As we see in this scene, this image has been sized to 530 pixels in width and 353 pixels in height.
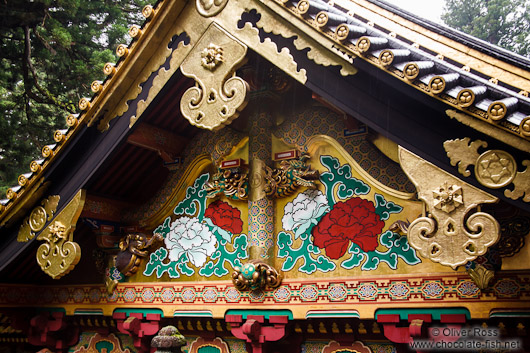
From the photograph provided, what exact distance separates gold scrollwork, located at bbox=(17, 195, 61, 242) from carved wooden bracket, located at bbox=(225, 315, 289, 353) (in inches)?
104

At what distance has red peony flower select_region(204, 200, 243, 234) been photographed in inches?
235

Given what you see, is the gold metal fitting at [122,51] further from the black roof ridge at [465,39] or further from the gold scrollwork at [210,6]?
the black roof ridge at [465,39]

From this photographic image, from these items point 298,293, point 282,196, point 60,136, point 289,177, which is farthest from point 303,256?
point 60,136

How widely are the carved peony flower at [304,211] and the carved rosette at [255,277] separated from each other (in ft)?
1.68

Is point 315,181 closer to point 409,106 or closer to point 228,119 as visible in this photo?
point 228,119

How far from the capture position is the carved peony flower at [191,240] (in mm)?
6133

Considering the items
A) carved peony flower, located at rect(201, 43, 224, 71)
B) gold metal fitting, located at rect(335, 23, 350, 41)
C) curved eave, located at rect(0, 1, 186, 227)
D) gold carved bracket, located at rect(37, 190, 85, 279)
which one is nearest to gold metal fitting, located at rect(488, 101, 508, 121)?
gold metal fitting, located at rect(335, 23, 350, 41)

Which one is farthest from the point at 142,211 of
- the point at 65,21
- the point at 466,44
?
the point at 65,21

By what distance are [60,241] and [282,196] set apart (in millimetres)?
2648

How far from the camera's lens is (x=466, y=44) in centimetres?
536

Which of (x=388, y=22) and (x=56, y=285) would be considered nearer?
(x=388, y=22)

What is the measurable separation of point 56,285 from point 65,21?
22.4 ft

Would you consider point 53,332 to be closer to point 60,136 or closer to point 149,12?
point 60,136

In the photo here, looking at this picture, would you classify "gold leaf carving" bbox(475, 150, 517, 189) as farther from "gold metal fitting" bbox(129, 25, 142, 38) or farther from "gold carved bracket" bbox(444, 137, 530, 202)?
"gold metal fitting" bbox(129, 25, 142, 38)
